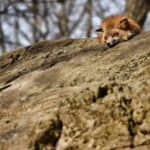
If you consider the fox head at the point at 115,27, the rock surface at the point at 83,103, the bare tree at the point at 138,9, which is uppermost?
the rock surface at the point at 83,103

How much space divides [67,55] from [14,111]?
1.08m

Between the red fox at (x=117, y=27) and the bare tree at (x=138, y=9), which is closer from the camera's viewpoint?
the red fox at (x=117, y=27)

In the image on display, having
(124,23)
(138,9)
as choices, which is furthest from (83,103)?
(138,9)

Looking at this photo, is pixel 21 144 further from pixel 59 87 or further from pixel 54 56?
pixel 54 56

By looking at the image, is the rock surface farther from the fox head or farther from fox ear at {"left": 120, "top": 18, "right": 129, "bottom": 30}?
fox ear at {"left": 120, "top": 18, "right": 129, "bottom": 30}

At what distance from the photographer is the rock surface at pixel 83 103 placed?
2.97 metres

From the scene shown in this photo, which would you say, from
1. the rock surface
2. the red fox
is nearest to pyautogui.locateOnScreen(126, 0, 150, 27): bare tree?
the red fox

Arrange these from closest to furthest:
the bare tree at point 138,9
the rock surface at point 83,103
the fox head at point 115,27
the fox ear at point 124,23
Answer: the rock surface at point 83,103 < the fox head at point 115,27 < the fox ear at point 124,23 < the bare tree at point 138,9

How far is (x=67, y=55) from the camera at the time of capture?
450cm

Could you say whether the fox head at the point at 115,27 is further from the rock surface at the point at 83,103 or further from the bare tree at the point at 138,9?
the bare tree at the point at 138,9

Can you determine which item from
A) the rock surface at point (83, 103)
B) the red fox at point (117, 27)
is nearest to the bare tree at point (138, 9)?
the red fox at point (117, 27)

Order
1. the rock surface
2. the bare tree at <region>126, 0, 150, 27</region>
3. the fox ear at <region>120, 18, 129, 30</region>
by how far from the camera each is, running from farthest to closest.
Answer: the bare tree at <region>126, 0, 150, 27</region> < the fox ear at <region>120, 18, 129, 30</region> < the rock surface

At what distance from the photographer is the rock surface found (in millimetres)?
2971

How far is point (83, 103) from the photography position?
122 inches
